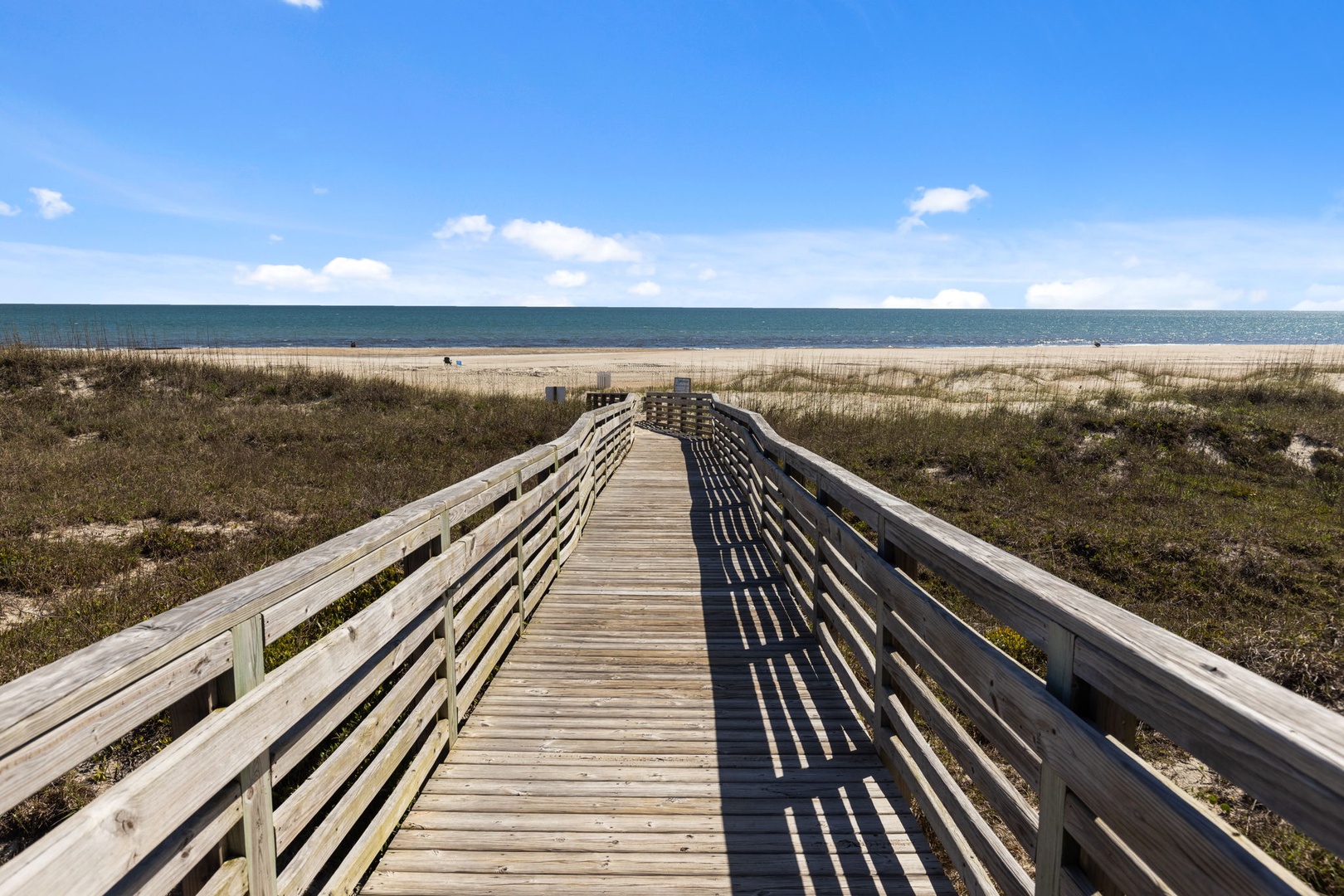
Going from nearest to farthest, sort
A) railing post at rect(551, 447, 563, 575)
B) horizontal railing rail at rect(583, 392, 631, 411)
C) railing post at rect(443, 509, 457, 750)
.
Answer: railing post at rect(443, 509, 457, 750) → railing post at rect(551, 447, 563, 575) → horizontal railing rail at rect(583, 392, 631, 411)

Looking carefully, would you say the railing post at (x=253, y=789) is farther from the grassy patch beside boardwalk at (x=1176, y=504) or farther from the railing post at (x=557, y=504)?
the grassy patch beside boardwalk at (x=1176, y=504)

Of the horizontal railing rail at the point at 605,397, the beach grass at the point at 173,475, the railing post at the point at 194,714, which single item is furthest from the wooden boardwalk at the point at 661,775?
the horizontal railing rail at the point at 605,397

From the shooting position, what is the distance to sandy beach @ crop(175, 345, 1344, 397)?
28.9m

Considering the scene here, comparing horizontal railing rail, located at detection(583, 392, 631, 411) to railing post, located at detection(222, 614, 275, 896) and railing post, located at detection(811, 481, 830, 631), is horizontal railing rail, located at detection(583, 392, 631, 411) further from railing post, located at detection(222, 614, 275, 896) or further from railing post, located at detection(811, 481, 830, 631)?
railing post, located at detection(222, 614, 275, 896)

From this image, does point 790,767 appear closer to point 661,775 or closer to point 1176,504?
point 661,775

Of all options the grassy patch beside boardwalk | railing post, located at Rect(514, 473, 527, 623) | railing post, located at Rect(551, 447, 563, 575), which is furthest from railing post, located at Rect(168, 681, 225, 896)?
the grassy patch beside boardwalk

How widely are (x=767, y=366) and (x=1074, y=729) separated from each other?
1703 inches

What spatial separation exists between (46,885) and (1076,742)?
6.66 ft

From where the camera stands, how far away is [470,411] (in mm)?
17406

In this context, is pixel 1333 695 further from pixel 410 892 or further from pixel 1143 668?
pixel 410 892

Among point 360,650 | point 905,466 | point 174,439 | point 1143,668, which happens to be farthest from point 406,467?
point 1143,668

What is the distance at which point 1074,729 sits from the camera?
1747 millimetres

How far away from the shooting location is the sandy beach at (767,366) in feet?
94.7

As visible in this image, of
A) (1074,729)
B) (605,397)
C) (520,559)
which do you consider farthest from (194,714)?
(605,397)
